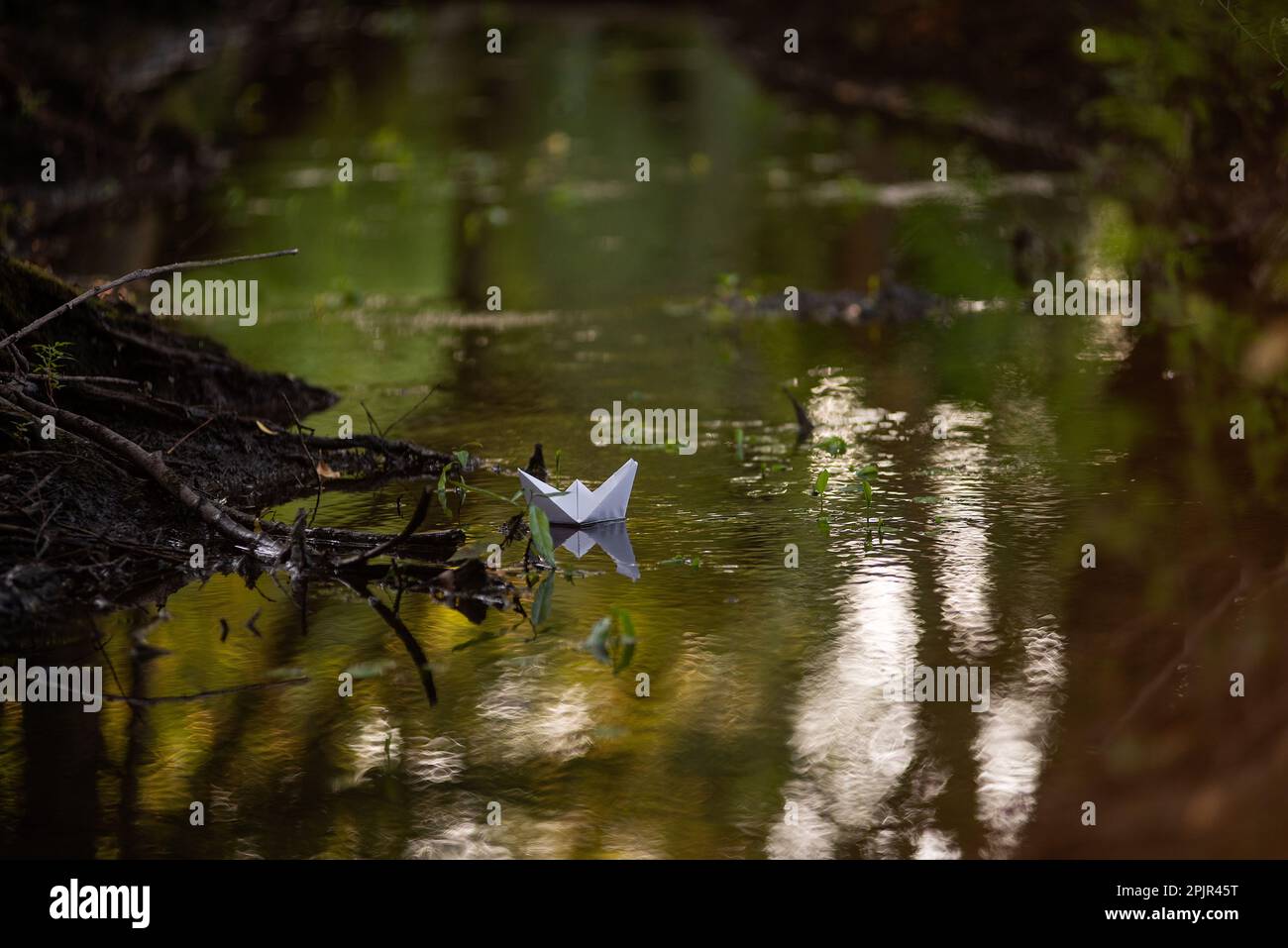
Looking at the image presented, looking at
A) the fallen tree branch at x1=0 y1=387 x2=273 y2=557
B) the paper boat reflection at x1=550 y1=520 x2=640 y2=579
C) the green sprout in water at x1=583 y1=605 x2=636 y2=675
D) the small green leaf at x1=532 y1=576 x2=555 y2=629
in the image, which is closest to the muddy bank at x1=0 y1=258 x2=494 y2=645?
the fallen tree branch at x1=0 y1=387 x2=273 y2=557

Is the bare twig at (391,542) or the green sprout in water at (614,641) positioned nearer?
the green sprout in water at (614,641)

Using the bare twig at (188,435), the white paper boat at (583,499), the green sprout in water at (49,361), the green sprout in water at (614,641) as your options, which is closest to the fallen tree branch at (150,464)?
the green sprout in water at (49,361)

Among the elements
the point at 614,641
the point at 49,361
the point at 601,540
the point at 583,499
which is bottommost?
the point at 614,641

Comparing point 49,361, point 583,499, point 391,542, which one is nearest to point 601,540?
point 583,499

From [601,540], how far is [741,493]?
44.7 inches

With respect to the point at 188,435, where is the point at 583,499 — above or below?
below

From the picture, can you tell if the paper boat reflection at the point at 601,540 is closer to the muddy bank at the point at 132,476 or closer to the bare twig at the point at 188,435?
the muddy bank at the point at 132,476

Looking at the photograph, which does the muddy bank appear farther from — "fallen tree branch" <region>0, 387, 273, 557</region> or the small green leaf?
→ the small green leaf

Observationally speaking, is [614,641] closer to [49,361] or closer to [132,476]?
[132,476]

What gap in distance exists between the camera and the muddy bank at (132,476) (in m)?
8.45

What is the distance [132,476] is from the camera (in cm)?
917

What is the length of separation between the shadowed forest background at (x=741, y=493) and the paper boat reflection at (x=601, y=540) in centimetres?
14

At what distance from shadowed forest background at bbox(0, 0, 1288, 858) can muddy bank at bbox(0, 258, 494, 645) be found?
0.07 metres
